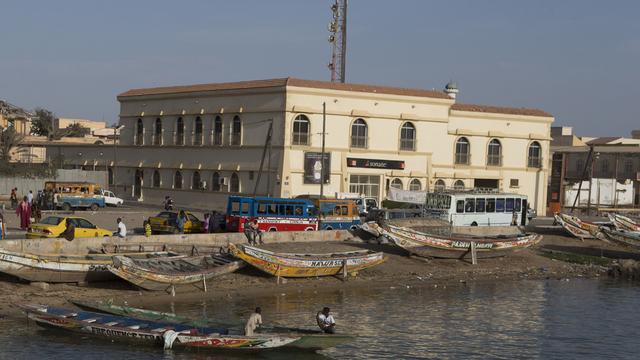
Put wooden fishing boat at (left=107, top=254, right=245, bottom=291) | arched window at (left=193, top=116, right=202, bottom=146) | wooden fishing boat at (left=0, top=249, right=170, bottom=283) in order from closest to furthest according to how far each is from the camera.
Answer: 1. wooden fishing boat at (left=0, top=249, right=170, bottom=283)
2. wooden fishing boat at (left=107, top=254, right=245, bottom=291)
3. arched window at (left=193, top=116, right=202, bottom=146)

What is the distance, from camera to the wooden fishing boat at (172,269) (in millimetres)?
33344

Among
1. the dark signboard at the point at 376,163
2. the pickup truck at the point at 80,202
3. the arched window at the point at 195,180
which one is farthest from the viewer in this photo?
the arched window at the point at 195,180

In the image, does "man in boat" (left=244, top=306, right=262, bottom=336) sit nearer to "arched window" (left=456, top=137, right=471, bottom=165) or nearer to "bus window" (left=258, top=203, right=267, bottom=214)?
"bus window" (left=258, top=203, right=267, bottom=214)

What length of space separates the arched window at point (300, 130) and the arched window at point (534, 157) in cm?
2096

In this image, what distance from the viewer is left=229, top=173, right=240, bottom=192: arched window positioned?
65938mm

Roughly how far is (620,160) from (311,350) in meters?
79.7

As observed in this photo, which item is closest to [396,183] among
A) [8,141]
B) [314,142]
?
[314,142]

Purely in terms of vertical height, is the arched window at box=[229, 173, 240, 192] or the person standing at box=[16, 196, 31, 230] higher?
the arched window at box=[229, 173, 240, 192]

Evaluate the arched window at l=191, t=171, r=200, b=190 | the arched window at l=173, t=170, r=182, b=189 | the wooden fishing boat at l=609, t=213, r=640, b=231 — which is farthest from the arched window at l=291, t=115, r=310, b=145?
the wooden fishing boat at l=609, t=213, r=640, b=231

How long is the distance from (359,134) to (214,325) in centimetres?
3956

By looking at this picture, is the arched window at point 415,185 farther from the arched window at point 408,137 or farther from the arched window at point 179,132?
the arched window at point 179,132

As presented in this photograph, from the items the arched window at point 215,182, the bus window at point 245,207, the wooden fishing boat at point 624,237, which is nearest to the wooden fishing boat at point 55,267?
the bus window at point 245,207

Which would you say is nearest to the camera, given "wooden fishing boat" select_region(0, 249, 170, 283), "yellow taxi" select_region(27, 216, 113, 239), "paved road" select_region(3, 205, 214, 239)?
"wooden fishing boat" select_region(0, 249, 170, 283)

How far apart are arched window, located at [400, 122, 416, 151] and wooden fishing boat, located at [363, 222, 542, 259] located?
67.4 feet
